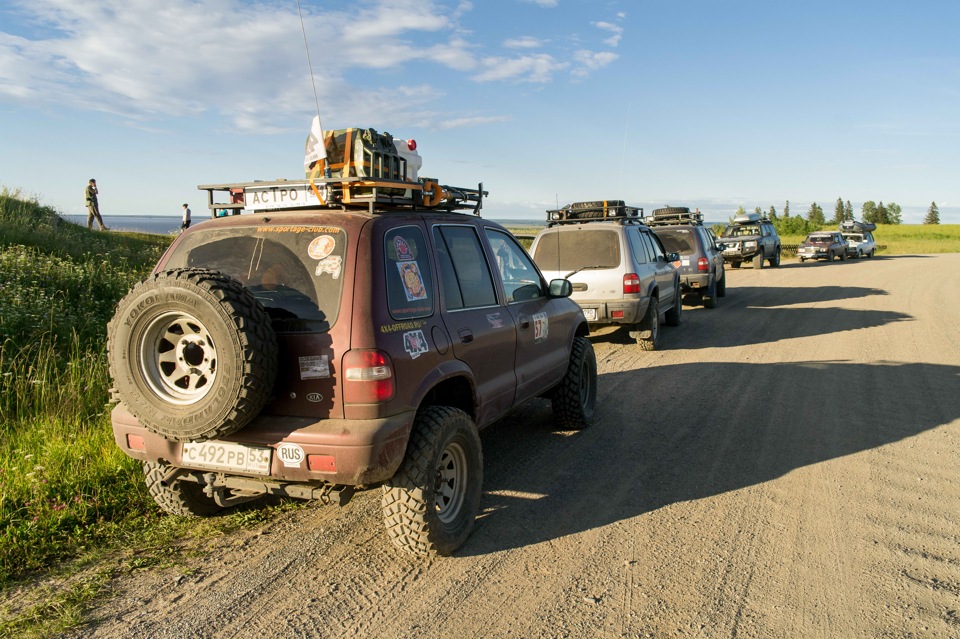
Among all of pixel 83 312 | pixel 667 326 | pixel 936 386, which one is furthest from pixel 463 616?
pixel 667 326

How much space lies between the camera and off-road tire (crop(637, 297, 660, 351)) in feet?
33.7

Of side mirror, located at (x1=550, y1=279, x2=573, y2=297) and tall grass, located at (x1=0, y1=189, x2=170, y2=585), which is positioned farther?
side mirror, located at (x1=550, y1=279, x2=573, y2=297)

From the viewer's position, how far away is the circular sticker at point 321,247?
3682 mm

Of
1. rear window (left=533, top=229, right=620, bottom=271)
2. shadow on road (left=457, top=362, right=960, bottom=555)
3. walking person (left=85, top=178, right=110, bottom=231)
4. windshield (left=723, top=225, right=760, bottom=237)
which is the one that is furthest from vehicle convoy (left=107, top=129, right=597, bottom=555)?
windshield (left=723, top=225, right=760, bottom=237)

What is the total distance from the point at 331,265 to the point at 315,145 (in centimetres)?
120

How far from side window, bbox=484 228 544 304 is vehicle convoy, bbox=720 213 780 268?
24.3 m

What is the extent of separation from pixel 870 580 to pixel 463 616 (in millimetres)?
2125

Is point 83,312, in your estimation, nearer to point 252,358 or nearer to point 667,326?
point 252,358

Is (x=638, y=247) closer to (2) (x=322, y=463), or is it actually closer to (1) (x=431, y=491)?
(1) (x=431, y=491)

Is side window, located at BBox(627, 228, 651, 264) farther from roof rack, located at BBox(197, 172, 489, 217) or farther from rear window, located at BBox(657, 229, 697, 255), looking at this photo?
roof rack, located at BBox(197, 172, 489, 217)

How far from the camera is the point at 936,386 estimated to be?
26.2 feet

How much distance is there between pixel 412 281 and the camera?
12.9 ft

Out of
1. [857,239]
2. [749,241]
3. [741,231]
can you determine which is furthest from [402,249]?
[857,239]

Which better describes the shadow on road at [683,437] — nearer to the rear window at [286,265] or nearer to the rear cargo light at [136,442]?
the rear window at [286,265]
